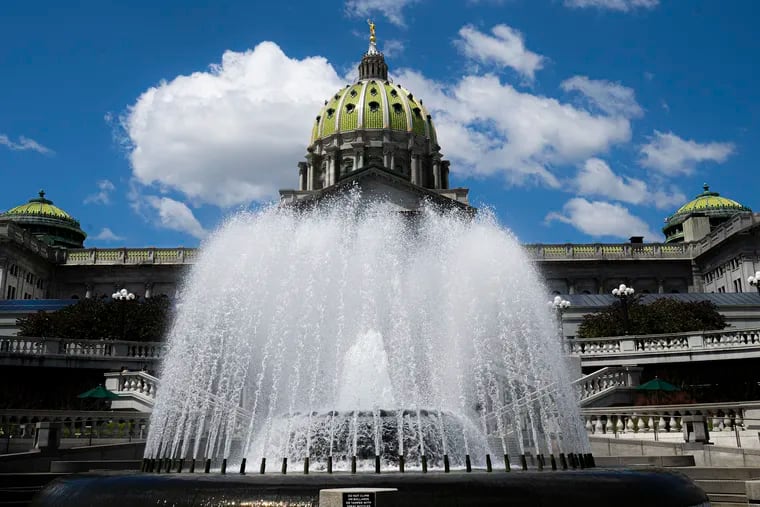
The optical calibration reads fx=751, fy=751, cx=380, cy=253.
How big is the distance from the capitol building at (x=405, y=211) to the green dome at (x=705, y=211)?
200 millimetres

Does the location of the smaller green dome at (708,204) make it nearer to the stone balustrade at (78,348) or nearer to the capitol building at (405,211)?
the capitol building at (405,211)

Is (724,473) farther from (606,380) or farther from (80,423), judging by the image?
(80,423)

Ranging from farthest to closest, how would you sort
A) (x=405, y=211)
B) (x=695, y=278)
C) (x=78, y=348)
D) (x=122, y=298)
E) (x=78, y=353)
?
(x=695, y=278) → (x=405, y=211) → (x=122, y=298) → (x=78, y=348) → (x=78, y=353)

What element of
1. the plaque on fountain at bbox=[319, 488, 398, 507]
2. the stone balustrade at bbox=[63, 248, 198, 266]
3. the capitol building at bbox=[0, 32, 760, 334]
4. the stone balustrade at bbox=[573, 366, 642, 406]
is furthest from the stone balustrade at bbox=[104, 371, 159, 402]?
the stone balustrade at bbox=[63, 248, 198, 266]

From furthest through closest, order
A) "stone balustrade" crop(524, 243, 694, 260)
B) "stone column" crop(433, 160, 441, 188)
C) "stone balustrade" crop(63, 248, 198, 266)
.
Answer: "stone column" crop(433, 160, 441, 188), "stone balustrade" crop(63, 248, 198, 266), "stone balustrade" crop(524, 243, 694, 260)

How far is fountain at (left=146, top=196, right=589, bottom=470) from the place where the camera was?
18031 mm

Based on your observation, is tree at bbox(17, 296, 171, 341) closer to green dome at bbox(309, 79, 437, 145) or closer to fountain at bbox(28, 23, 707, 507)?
fountain at bbox(28, 23, 707, 507)

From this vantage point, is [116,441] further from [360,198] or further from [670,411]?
[360,198]

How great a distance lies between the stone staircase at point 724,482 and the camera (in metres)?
13.7

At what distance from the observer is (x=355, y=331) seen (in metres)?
21.6

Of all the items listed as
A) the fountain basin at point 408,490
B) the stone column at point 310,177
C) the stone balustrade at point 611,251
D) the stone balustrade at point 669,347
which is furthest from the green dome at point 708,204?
the fountain basin at point 408,490

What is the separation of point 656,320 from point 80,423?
35163 mm

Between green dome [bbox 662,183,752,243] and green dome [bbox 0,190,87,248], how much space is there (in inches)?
3542

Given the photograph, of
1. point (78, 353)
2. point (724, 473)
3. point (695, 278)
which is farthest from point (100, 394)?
point (695, 278)
